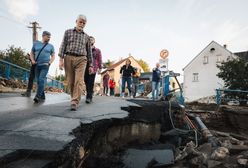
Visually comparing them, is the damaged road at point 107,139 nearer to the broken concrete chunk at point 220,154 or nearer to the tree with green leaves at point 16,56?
the broken concrete chunk at point 220,154

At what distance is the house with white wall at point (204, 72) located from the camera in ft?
117

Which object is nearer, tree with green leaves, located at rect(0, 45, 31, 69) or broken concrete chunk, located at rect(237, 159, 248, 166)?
broken concrete chunk, located at rect(237, 159, 248, 166)

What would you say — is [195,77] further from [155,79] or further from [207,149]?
[207,149]

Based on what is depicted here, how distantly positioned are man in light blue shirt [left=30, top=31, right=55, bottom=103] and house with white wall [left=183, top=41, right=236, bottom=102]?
3140 cm

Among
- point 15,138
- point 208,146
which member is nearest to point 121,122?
point 208,146

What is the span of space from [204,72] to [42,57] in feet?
112

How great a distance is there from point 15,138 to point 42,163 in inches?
24.8

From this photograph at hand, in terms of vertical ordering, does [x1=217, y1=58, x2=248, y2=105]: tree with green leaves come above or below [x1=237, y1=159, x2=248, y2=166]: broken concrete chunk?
Result: above

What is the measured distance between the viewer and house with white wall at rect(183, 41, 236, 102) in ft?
117

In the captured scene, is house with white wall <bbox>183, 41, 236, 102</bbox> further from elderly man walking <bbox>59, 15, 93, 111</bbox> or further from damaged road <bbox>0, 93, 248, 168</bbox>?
elderly man walking <bbox>59, 15, 93, 111</bbox>

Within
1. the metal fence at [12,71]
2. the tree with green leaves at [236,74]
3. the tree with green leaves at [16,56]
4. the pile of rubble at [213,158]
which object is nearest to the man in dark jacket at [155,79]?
the pile of rubble at [213,158]

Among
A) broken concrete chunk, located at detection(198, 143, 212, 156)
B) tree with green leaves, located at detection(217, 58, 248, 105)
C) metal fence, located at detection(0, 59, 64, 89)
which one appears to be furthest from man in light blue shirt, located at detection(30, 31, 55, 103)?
tree with green leaves, located at detection(217, 58, 248, 105)

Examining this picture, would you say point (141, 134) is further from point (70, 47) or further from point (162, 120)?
point (70, 47)

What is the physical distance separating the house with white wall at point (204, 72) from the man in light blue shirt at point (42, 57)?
31404 millimetres
